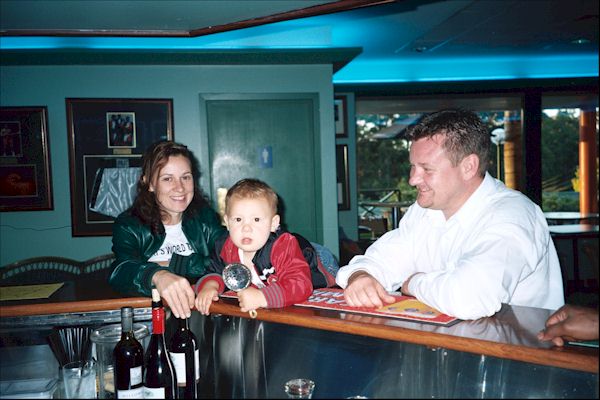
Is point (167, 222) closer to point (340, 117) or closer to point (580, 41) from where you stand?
point (340, 117)

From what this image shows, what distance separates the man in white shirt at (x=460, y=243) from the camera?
4.84 feet

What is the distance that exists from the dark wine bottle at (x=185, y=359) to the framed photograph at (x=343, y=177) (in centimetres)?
549

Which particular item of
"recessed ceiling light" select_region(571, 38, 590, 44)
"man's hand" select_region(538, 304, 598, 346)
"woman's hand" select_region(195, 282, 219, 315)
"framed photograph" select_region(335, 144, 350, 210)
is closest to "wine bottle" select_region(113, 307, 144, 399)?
"woman's hand" select_region(195, 282, 219, 315)

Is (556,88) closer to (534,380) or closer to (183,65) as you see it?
(183,65)

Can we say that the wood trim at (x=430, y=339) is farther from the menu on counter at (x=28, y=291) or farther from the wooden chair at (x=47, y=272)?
the wooden chair at (x=47, y=272)

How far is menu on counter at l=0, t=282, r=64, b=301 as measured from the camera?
1834 millimetres

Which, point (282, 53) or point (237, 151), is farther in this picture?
point (237, 151)

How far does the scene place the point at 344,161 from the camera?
23.2 ft

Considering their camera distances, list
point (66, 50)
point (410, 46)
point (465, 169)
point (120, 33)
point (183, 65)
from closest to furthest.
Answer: point (465, 169) < point (120, 33) < point (66, 50) < point (183, 65) < point (410, 46)

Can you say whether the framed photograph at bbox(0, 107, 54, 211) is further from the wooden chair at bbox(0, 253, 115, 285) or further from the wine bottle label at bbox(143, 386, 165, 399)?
the wine bottle label at bbox(143, 386, 165, 399)

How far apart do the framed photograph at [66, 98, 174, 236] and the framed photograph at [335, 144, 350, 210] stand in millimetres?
2781

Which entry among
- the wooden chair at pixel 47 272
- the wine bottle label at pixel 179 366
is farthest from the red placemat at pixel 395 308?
the wooden chair at pixel 47 272

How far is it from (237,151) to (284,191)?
67 centimetres

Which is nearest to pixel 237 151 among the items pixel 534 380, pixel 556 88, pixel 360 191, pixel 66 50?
pixel 66 50
